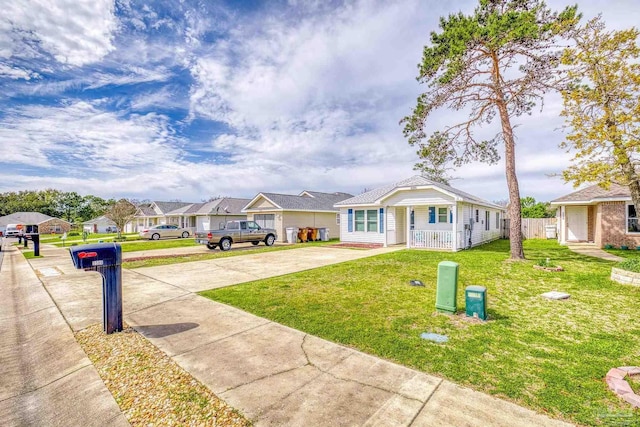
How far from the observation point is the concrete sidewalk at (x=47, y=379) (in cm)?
291

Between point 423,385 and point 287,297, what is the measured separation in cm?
399

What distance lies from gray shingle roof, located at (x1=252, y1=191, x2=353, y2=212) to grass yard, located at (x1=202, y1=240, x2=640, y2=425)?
14.1 metres

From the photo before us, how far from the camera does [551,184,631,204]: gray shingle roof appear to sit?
47.5ft

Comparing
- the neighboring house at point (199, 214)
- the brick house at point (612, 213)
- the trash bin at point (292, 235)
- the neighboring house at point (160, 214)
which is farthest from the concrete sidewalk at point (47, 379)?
the neighboring house at point (160, 214)

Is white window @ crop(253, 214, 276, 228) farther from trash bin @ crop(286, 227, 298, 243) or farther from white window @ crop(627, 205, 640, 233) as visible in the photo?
white window @ crop(627, 205, 640, 233)

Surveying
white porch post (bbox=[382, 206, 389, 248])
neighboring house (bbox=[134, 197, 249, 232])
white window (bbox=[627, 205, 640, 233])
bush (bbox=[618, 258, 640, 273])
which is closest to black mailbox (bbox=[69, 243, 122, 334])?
bush (bbox=[618, 258, 640, 273])

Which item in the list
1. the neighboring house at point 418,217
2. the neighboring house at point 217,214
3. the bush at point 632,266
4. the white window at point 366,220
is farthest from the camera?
the neighboring house at point 217,214

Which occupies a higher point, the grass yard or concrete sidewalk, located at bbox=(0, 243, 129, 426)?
the grass yard

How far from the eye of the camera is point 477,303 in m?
5.17

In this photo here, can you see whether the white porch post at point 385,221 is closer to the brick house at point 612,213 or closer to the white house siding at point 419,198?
the white house siding at point 419,198

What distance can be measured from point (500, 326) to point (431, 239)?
436 inches

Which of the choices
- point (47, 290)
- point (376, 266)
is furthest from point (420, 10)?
point (47, 290)

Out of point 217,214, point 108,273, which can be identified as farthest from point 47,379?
point 217,214

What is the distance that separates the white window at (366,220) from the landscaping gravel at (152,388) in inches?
601
